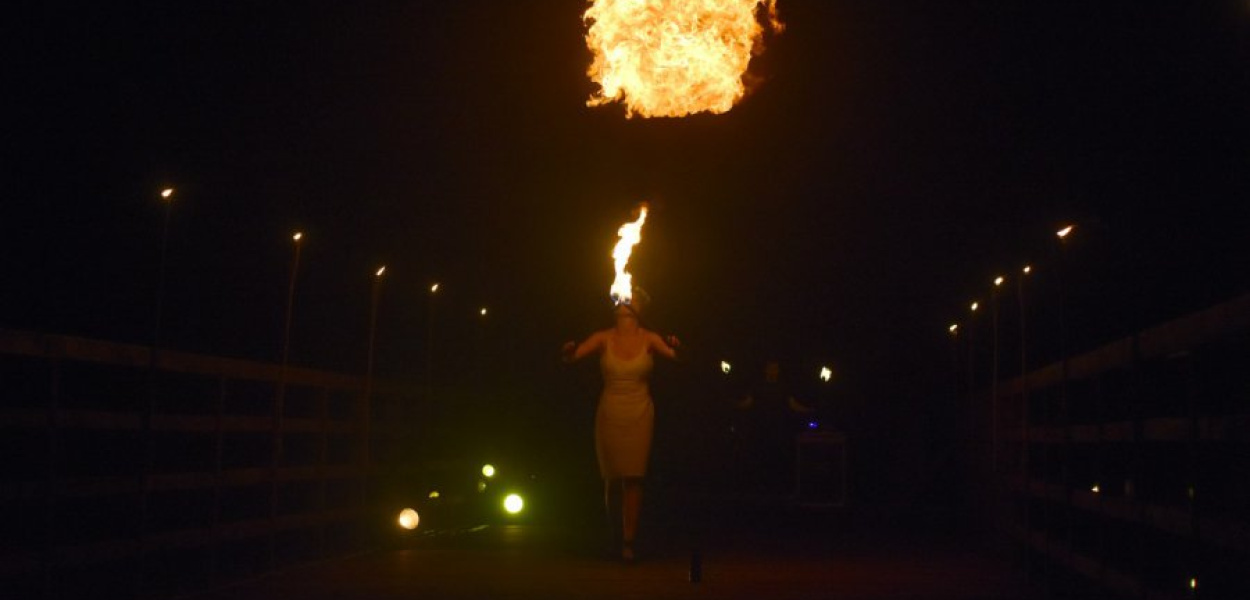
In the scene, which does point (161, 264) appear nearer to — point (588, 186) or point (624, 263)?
point (624, 263)

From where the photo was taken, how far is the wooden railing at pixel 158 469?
8.62 meters

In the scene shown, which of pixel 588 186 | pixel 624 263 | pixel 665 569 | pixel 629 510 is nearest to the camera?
pixel 665 569

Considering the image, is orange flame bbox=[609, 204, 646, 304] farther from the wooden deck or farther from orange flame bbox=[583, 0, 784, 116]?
orange flame bbox=[583, 0, 784, 116]

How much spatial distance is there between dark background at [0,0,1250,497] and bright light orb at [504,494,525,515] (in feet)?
3.11

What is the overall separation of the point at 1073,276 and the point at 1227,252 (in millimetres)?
2857

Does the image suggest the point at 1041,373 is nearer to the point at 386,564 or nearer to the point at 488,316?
the point at 386,564

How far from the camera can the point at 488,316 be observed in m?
21.9

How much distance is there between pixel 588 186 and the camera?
89.7 feet

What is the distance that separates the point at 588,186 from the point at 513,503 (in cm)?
1059

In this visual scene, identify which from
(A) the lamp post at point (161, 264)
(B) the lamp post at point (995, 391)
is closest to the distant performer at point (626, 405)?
(B) the lamp post at point (995, 391)

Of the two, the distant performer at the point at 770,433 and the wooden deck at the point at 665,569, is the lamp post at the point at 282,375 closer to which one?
the wooden deck at the point at 665,569

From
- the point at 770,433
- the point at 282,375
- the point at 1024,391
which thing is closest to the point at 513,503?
the point at 282,375

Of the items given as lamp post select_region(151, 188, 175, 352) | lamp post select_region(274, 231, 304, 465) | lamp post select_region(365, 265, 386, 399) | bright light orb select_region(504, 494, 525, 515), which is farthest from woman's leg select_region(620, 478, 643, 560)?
bright light orb select_region(504, 494, 525, 515)

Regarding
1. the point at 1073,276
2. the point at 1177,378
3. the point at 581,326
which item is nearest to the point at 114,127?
the point at 581,326
